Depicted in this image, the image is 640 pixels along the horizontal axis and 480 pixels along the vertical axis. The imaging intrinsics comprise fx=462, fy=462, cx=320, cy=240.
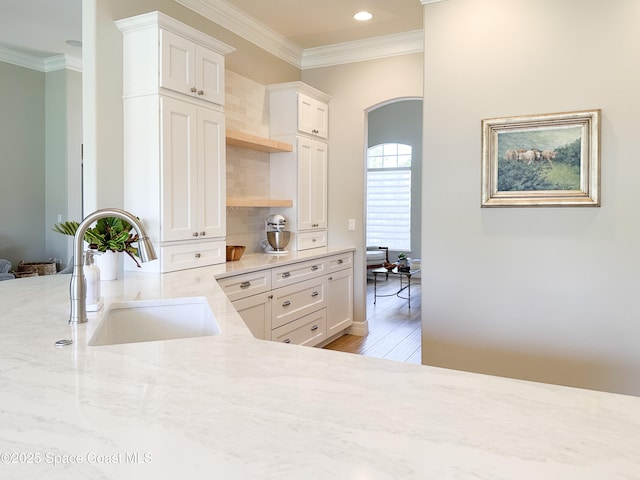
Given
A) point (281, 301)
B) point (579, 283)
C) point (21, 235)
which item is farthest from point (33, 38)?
point (579, 283)

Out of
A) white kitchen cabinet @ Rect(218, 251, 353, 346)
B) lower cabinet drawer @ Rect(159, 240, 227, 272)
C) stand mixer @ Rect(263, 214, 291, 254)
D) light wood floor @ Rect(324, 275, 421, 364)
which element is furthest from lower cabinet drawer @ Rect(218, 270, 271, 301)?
light wood floor @ Rect(324, 275, 421, 364)

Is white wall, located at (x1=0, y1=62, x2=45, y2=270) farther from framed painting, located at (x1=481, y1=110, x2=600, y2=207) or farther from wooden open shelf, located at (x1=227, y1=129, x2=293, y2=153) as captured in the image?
framed painting, located at (x1=481, y1=110, x2=600, y2=207)

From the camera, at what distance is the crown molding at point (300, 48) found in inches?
150

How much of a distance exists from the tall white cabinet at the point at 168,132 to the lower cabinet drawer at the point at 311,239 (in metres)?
1.37

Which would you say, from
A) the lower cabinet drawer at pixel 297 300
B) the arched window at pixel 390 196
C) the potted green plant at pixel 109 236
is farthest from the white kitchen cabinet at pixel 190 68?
the arched window at pixel 390 196

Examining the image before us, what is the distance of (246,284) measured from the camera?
3.17 metres

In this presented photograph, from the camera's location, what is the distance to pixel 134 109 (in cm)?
296

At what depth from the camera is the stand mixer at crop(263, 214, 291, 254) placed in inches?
166

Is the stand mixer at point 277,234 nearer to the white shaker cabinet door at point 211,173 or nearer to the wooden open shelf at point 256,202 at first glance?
the wooden open shelf at point 256,202

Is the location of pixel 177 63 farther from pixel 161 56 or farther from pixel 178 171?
pixel 178 171

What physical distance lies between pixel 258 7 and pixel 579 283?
127 inches

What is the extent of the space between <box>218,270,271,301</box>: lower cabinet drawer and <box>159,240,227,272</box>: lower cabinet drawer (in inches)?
12.6

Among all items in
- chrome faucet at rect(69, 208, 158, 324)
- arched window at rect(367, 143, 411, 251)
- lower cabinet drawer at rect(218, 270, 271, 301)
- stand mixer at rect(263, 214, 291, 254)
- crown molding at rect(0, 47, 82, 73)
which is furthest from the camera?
arched window at rect(367, 143, 411, 251)

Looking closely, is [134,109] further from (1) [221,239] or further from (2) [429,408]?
(2) [429,408]
